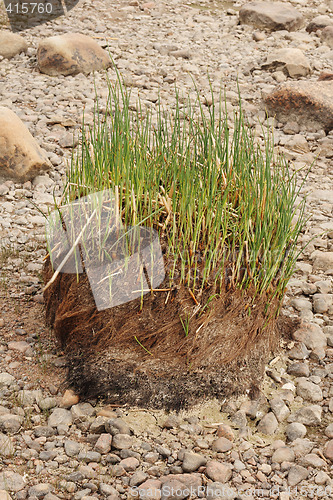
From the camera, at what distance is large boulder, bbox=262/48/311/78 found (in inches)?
244

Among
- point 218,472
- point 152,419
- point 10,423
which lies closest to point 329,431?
point 218,472

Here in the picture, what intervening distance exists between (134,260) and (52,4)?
Answer: 604 centimetres

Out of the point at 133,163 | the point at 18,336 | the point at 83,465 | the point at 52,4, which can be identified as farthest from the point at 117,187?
the point at 52,4

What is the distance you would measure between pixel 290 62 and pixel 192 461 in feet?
16.3

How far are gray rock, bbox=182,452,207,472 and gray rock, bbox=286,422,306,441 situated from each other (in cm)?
41

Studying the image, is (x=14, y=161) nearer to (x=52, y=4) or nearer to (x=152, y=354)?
(x=152, y=354)

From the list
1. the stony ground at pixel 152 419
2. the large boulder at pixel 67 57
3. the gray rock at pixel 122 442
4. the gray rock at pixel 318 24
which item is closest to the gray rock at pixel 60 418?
the stony ground at pixel 152 419

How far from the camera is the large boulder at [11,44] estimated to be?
6.05m

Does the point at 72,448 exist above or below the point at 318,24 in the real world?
below

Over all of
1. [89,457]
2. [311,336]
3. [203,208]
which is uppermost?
[203,208]

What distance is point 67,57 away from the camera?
5.77 meters

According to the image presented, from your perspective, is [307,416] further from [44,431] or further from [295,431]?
[44,431]

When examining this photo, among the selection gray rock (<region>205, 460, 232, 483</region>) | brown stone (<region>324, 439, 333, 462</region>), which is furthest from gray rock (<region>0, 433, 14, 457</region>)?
brown stone (<region>324, 439, 333, 462</region>)

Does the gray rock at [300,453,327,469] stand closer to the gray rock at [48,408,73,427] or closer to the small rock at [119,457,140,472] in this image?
the small rock at [119,457,140,472]
